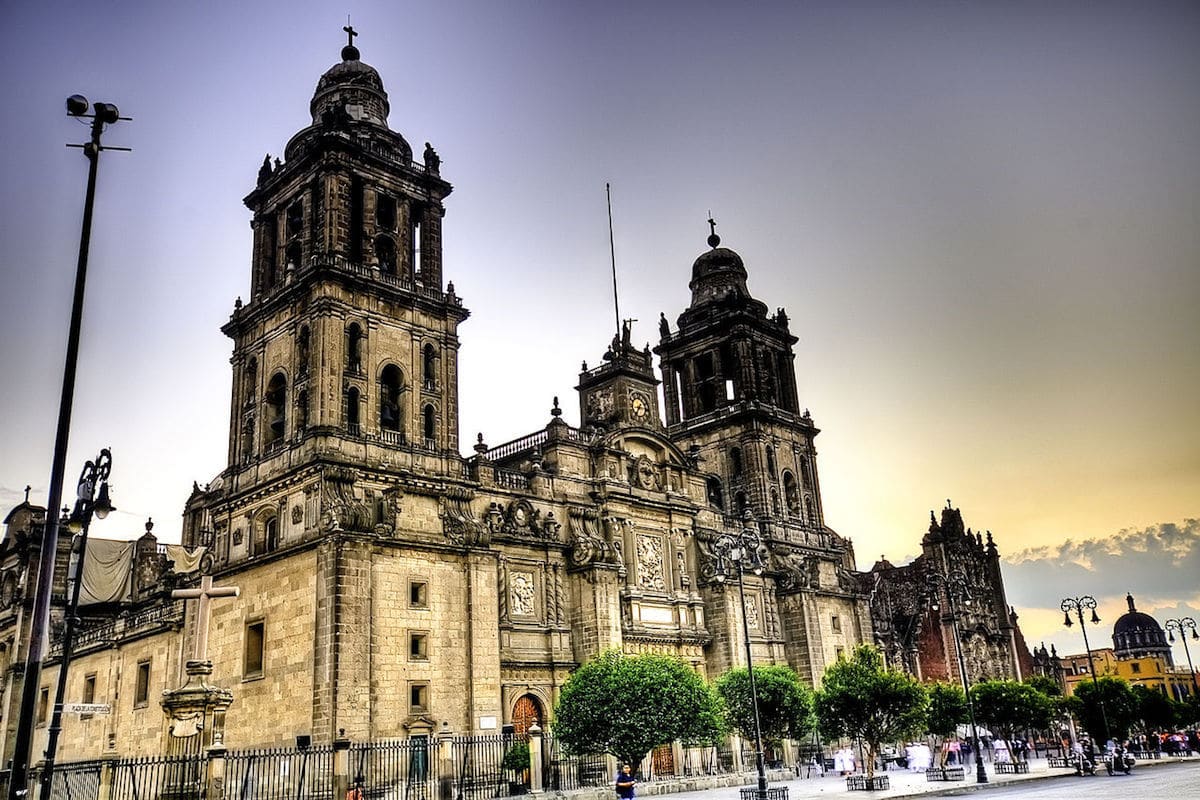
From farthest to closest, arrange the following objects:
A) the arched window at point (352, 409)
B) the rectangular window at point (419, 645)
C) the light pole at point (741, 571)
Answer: the arched window at point (352, 409) → the rectangular window at point (419, 645) → the light pole at point (741, 571)

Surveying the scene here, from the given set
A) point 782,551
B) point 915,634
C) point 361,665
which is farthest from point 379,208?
point 915,634

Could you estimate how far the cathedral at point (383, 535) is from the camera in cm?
3366

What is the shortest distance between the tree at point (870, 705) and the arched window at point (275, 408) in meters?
22.5

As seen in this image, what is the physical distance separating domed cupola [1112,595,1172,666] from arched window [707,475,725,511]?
3137 inches

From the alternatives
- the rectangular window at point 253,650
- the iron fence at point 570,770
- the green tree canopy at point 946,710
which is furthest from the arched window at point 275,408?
the green tree canopy at point 946,710

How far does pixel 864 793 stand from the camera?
30.3m

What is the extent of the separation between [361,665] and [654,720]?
9610 mm

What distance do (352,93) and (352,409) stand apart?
14.9 m

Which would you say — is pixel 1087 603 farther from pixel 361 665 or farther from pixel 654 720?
pixel 361 665

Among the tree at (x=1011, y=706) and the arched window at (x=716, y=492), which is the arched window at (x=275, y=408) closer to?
the arched window at (x=716, y=492)

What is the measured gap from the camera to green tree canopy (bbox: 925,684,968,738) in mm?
43094

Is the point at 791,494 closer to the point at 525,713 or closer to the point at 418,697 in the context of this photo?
the point at 525,713

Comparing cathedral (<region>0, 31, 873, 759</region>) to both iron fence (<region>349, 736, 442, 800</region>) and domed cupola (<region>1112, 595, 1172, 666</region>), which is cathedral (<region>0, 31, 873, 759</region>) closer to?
iron fence (<region>349, 736, 442, 800</region>)

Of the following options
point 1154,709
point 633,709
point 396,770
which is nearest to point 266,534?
point 396,770
